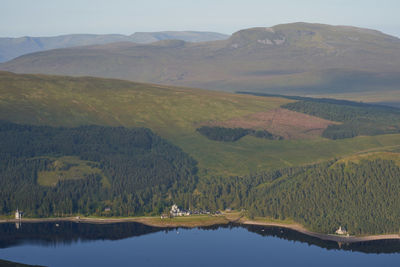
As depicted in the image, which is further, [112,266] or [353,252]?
[353,252]

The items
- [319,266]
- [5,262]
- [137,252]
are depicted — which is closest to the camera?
[5,262]

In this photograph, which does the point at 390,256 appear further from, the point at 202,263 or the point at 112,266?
the point at 112,266

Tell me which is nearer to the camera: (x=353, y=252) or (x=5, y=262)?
(x=5, y=262)

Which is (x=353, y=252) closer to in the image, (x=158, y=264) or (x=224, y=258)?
(x=224, y=258)

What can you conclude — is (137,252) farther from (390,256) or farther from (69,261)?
(390,256)

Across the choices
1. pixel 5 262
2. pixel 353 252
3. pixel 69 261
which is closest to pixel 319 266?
pixel 353 252

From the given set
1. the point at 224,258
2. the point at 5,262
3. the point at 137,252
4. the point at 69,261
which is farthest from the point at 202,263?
the point at 5,262

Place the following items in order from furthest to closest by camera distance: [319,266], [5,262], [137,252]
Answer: [137,252], [319,266], [5,262]
